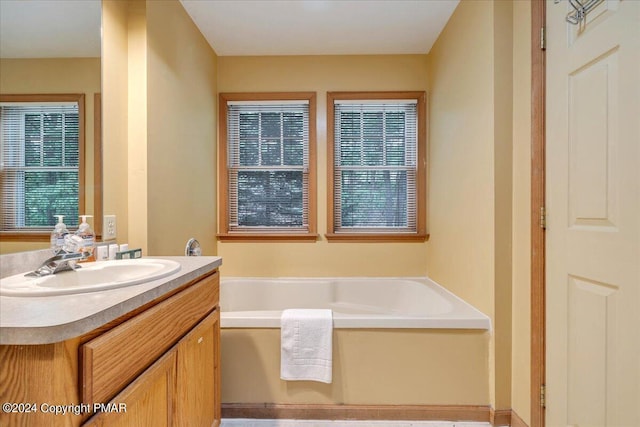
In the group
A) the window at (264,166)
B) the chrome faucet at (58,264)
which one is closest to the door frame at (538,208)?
the window at (264,166)

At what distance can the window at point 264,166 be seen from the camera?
111 inches

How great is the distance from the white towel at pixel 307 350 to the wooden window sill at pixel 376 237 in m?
1.10

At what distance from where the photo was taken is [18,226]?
1136 millimetres

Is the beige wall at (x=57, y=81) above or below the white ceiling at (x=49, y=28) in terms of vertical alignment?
below

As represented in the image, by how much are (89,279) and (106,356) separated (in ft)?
1.76

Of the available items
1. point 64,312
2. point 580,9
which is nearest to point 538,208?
point 580,9

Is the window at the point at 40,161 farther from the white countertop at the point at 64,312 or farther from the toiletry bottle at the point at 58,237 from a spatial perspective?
the white countertop at the point at 64,312

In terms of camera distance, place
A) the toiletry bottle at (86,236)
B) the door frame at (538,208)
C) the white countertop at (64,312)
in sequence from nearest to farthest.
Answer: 1. the white countertop at (64,312)
2. the toiletry bottle at (86,236)
3. the door frame at (538,208)

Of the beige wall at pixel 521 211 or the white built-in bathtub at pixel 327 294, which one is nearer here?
the beige wall at pixel 521 211

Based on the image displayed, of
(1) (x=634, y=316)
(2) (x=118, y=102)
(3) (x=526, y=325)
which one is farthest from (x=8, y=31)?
(3) (x=526, y=325)

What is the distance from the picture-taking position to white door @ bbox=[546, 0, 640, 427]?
1.05m

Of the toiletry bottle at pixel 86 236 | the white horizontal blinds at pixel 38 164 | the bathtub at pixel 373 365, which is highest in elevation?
the white horizontal blinds at pixel 38 164

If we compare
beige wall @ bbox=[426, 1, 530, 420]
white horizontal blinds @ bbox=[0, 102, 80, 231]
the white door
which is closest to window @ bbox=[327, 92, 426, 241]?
beige wall @ bbox=[426, 1, 530, 420]

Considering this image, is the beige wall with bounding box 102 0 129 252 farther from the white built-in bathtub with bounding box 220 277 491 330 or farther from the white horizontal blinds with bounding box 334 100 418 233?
the white horizontal blinds with bounding box 334 100 418 233
